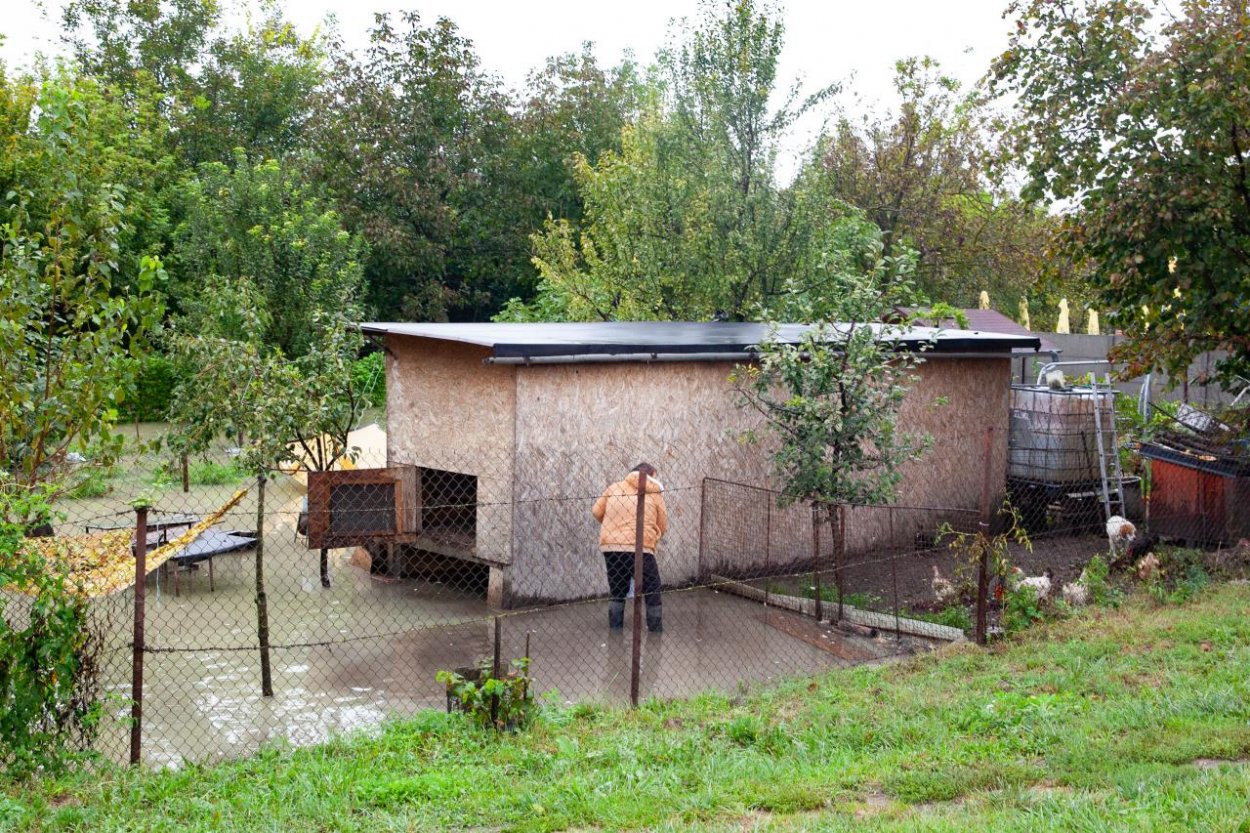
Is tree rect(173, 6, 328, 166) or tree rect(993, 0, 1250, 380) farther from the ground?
tree rect(173, 6, 328, 166)

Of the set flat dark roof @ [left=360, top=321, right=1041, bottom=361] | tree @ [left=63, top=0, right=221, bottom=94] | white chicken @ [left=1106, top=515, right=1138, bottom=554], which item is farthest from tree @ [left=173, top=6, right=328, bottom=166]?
white chicken @ [left=1106, top=515, right=1138, bottom=554]

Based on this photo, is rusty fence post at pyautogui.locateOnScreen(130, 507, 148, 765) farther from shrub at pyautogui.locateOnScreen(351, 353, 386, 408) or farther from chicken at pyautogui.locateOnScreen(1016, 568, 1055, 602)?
shrub at pyautogui.locateOnScreen(351, 353, 386, 408)

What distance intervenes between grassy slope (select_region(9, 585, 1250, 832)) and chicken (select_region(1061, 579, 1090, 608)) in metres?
2.02

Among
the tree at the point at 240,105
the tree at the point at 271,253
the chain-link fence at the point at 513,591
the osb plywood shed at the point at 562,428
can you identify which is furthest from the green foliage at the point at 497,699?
the tree at the point at 240,105

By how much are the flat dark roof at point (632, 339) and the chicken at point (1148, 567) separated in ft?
8.92

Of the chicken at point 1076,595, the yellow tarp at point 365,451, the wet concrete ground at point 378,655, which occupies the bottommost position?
the wet concrete ground at point 378,655

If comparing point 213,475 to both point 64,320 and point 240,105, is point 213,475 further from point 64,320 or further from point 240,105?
point 240,105

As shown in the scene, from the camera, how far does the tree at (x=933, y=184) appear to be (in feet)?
98.0

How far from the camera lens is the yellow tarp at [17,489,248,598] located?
20.1ft

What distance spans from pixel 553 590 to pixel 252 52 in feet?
110

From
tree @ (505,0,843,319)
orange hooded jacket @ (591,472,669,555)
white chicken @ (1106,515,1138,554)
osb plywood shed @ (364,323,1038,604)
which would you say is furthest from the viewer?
tree @ (505,0,843,319)

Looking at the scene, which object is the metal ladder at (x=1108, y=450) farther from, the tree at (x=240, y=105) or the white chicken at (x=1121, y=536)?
the tree at (x=240, y=105)

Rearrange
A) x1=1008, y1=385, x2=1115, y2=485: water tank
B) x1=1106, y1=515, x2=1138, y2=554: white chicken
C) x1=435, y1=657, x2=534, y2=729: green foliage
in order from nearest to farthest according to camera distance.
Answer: x1=435, y1=657, x2=534, y2=729: green foliage, x1=1106, y1=515, x2=1138, y2=554: white chicken, x1=1008, y1=385, x2=1115, y2=485: water tank

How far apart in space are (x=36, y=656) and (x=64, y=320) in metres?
2.78
